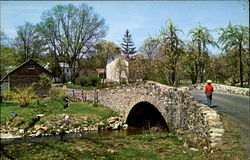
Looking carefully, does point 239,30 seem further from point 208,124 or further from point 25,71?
point 25,71

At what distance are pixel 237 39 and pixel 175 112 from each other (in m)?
3.05

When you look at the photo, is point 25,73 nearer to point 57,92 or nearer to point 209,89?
point 57,92

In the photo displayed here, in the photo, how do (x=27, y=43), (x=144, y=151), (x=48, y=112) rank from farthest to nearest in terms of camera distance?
(x=48, y=112) → (x=144, y=151) → (x=27, y=43)

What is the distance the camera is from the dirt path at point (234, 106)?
14.2 ft

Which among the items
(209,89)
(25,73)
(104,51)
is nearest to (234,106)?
(209,89)

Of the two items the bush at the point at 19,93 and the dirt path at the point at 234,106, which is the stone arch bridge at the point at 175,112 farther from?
the bush at the point at 19,93

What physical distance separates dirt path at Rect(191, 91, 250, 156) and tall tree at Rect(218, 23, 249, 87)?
89cm

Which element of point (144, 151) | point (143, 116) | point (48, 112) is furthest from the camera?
point (48, 112)

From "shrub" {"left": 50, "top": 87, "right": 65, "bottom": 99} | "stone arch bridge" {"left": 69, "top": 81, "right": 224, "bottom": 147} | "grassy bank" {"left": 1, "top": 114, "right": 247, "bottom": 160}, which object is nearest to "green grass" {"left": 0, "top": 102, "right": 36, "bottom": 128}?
"stone arch bridge" {"left": 69, "top": 81, "right": 224, "bottom": 147}

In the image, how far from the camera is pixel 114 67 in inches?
144

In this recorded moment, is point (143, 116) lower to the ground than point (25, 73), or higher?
lower

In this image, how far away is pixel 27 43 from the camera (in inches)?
117

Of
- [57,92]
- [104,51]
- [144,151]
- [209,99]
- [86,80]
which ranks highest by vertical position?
[104,51]

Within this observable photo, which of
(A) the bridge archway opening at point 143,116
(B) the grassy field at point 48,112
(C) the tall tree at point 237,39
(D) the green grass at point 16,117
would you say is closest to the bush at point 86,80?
(C) the tall tree at point 237,39
